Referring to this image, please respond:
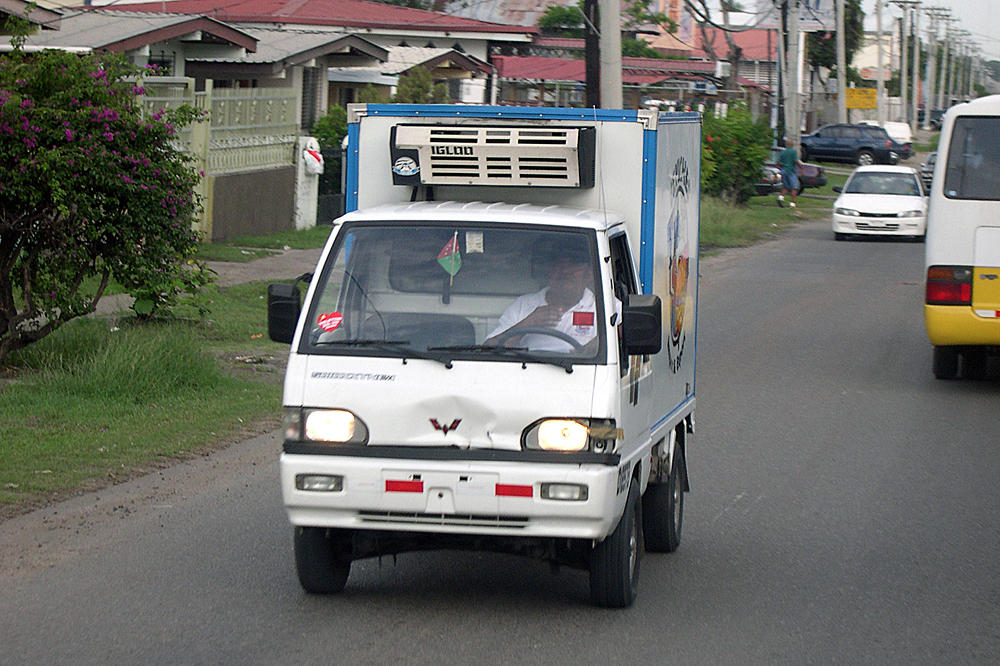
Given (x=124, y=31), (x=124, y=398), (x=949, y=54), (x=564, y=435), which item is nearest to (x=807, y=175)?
(x=124, y=31)

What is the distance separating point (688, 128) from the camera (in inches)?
318

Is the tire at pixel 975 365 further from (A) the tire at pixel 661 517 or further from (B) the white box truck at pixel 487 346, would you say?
(B) the white box truck at pixel 487 346

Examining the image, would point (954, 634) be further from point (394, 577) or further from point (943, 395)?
point (943, 395)

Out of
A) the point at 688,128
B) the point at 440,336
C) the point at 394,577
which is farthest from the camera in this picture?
the point at 688,128

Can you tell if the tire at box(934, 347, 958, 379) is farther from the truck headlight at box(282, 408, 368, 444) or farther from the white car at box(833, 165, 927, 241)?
the white car at box(833, 165, 927, 241)

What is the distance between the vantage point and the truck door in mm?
6102

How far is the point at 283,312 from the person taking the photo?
6199 mm

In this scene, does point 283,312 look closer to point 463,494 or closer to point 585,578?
point 463,494

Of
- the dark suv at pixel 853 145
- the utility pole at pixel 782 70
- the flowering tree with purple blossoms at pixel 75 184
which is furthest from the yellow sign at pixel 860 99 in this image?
the flowering tree with purple blossoms at pixel 75 184

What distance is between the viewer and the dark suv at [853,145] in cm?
5897

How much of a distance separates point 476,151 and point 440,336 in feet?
4.10

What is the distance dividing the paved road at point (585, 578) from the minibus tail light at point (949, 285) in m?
1.81

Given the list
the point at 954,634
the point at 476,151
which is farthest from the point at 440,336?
the point at 954,634

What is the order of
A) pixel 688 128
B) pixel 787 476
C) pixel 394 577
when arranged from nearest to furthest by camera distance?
pixel 394 577
pixel 688 128
pixel 787 476
